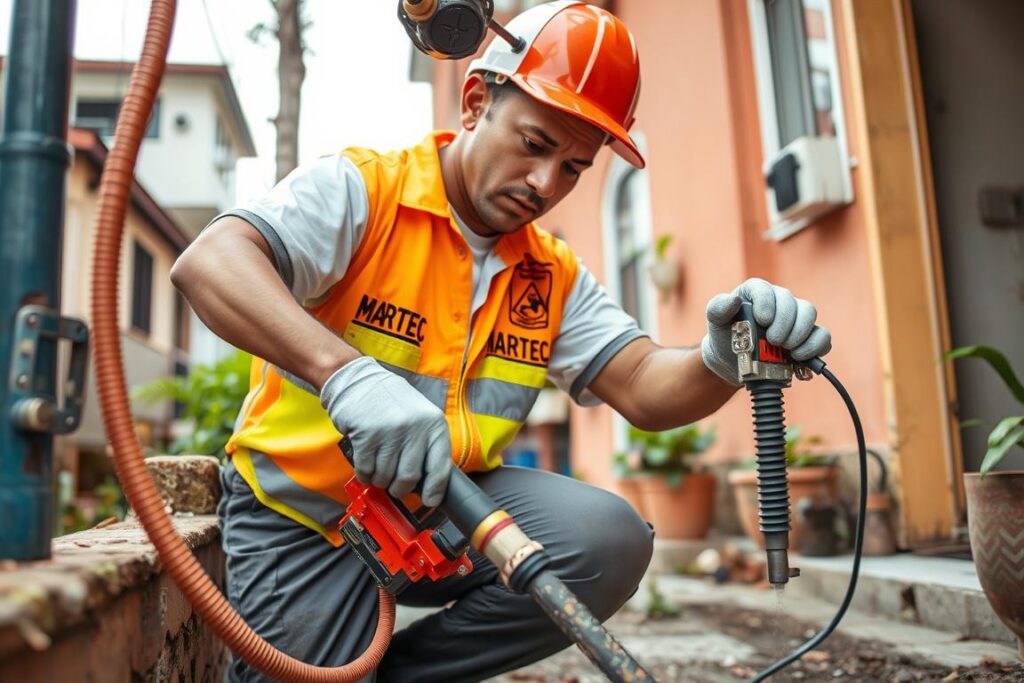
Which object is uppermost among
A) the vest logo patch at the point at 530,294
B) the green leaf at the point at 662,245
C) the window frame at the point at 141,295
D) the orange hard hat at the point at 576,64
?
the window frame at the point at 141,295

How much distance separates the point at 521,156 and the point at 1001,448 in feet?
4.16

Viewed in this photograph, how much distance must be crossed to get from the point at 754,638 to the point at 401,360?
6.96ft

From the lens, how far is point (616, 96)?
2043 millimetres

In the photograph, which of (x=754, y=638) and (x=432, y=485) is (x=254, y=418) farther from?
(x=754, y=638)

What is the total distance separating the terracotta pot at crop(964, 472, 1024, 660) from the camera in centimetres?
193

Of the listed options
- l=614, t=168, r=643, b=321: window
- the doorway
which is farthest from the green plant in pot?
l=614, t=168, r=643, b=321: window

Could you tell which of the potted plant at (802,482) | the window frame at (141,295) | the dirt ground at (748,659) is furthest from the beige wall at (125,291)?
the dirt ground at (748,659)

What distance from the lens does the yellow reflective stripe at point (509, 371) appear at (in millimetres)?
2086

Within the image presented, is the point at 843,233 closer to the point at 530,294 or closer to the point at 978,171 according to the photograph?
the point at 978,171

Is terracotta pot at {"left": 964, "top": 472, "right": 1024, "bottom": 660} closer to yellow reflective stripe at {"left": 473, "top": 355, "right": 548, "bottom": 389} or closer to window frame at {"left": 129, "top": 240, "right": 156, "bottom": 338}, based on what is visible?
yellow reflective stripe at {"left": 473, "top": 355, "right": 548, "bottom": 389}

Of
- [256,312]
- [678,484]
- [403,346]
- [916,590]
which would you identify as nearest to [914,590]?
[916,590]

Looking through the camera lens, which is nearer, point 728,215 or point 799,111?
point 799,111

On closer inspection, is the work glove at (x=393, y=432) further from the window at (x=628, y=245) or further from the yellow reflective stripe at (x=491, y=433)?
the window at (x=628, y=245)

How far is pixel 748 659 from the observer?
117 inches
